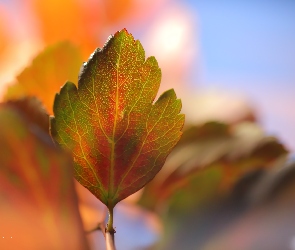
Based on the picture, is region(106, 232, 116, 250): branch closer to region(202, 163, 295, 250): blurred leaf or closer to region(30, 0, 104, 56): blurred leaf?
region(202, 163, 295, 250): blurred leaf

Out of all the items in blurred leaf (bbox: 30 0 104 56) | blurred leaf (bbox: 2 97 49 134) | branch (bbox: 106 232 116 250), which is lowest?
branch (bbox: 106 232 116 250)

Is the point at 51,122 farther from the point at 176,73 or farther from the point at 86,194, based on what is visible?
the point at 176,73

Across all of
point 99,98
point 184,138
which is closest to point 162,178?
point 184,138

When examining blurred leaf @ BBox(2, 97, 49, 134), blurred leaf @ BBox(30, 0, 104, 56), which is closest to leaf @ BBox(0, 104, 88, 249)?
blurred leaf @ BBox(2, 97, 49, 134)

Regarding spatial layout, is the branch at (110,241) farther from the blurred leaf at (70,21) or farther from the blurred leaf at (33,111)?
the blurred leaf at (70,21)

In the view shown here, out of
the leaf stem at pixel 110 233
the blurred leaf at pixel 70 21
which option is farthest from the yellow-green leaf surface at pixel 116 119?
the blurred leaf at pixel 70 21

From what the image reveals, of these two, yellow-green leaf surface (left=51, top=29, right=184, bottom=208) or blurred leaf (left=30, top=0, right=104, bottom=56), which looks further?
blurred leaf (left=30, top=0, right=104, bottom=56)
